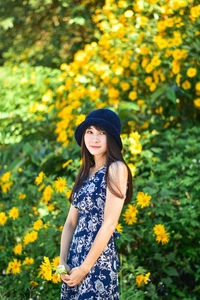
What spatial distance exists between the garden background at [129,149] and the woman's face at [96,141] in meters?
0.54

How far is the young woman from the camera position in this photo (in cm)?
147

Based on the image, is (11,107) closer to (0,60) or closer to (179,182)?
(179,182)

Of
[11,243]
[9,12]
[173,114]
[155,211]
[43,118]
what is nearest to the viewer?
[155,211]

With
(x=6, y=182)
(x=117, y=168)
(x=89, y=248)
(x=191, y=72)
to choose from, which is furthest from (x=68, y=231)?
(x=191, y=72)

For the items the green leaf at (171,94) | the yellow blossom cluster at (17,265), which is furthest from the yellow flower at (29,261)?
the green leaf at (171,94)

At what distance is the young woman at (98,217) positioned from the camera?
4.84 ft

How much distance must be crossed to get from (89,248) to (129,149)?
987 mm

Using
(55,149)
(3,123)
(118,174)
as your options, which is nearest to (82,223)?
(118,174)

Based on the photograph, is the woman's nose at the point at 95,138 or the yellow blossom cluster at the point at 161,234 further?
the yellow blossom cluster at the point at 161,234

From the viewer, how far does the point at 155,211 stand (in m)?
2.29

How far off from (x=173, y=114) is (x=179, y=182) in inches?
42.5

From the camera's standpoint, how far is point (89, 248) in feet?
5.04

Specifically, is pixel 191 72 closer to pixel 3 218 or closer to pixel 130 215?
pixel 130 215

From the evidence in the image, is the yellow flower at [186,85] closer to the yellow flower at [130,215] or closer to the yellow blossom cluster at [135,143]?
the yellow blossom cluster at [135,143]
